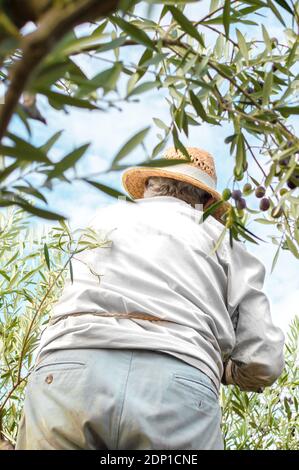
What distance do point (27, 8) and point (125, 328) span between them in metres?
1.28

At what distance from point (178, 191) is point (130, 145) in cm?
158

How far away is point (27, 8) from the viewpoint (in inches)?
19.5

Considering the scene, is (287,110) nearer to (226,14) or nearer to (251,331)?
(226,14)

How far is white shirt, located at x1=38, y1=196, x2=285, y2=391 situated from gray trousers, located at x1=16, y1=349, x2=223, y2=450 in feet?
0.14

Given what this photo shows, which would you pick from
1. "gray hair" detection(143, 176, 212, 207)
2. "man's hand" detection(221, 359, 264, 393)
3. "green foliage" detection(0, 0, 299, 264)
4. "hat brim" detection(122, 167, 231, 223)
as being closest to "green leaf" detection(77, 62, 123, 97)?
"green foliage" detection(0, 0, 299, 264)

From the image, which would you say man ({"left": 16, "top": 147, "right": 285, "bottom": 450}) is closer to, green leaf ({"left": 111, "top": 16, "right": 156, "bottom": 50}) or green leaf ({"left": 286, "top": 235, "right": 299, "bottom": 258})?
green leaf ({"left": 286, "top": 235, "right": 299, "bottom": 258})

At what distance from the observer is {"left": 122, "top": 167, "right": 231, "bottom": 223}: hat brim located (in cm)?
232

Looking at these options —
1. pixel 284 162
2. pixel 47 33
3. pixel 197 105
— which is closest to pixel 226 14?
pixel 197 105

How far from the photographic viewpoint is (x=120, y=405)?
1.60 metres

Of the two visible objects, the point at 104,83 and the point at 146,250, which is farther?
the point at 146,250

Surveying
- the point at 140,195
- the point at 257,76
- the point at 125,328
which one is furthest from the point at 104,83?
Answer: the point at 140,195

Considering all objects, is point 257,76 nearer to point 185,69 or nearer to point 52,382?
point 185,69

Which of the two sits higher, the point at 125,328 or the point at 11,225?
the point at 11,225

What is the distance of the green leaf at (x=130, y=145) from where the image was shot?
0.78m
